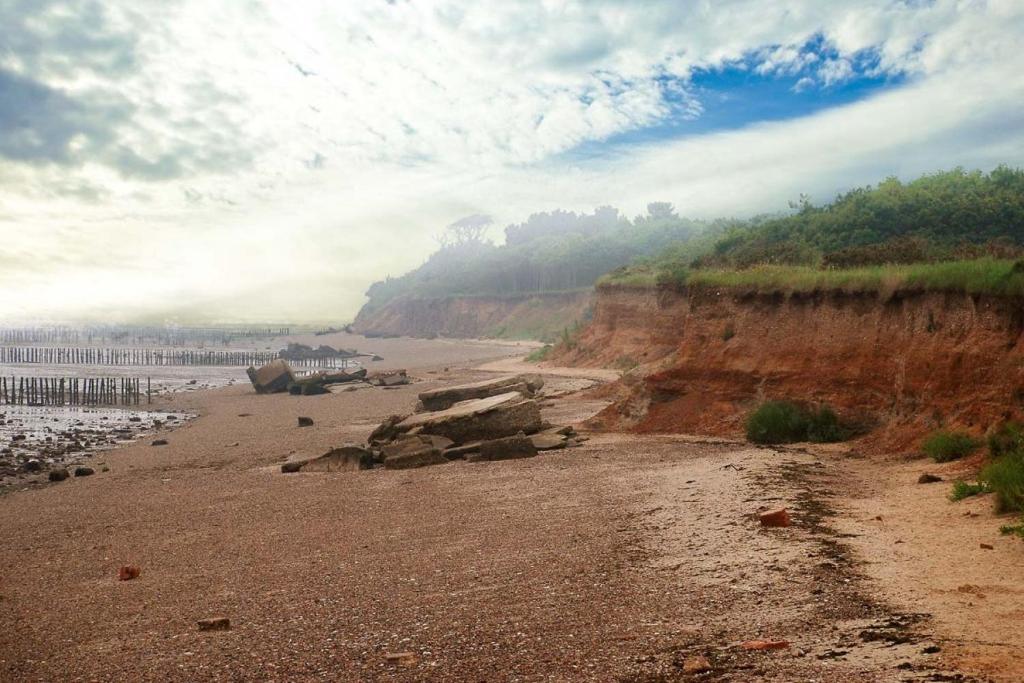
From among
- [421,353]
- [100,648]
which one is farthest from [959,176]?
[421,353]

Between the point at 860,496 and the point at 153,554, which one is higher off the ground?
the point at 860,496

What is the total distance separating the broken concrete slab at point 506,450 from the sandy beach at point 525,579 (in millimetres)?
1155

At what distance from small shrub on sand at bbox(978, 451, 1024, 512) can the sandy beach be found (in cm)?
51

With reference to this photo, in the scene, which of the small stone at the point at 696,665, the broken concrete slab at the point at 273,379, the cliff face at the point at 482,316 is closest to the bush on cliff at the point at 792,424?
the small stone at the point at 696,665

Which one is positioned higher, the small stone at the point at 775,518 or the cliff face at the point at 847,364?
the cliff face at the point at 847,364

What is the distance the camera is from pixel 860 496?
10.8m

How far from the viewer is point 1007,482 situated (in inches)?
351

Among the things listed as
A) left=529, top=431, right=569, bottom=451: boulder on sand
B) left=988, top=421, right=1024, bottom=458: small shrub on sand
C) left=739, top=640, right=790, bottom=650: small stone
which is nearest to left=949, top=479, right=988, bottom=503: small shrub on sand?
left=988, top=421, right=1024, bottom=458: small shrub on sand

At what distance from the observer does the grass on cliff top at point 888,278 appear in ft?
43.6

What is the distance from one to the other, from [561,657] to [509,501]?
6.03 m

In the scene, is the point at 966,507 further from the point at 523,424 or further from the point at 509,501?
the point at 523,424

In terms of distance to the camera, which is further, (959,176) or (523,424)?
(959,176)

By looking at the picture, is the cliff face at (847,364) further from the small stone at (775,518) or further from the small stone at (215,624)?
the small stone at (215,624)

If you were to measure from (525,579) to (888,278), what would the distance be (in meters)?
10.7
